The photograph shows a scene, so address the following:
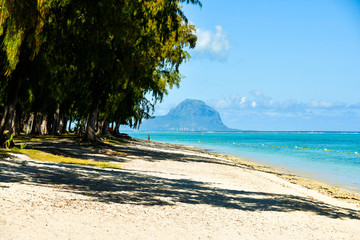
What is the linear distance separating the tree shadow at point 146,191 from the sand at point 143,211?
0.03 metres

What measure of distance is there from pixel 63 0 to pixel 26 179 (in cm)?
606

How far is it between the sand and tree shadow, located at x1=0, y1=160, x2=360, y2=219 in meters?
0.03

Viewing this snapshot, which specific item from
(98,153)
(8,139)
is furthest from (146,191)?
(98,153)

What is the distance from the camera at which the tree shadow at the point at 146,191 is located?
9.23m

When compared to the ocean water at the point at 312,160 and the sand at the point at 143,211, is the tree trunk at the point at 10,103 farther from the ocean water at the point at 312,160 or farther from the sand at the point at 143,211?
the ocean water at the point at 312,160

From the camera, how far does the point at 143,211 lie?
7.73 metres

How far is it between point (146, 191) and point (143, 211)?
95.6 inches

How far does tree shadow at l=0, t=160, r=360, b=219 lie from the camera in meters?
9.23

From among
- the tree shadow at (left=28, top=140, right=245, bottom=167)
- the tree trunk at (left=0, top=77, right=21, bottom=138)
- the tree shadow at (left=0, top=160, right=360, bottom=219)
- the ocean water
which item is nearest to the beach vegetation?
the tree trunk at (left=0, top=77, right=21, bottom=138)

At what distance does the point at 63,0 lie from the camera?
1170 centimetres

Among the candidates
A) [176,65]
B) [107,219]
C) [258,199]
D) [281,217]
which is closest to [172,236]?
[107,219]

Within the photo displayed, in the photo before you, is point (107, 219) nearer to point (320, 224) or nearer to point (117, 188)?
point (117, 188)

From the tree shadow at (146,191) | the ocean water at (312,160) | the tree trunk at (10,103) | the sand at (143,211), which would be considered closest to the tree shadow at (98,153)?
the tree trunk at (10,103)

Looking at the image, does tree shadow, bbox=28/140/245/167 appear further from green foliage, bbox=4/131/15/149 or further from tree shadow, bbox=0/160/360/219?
tree shadow, bbox=0/160/360/219
